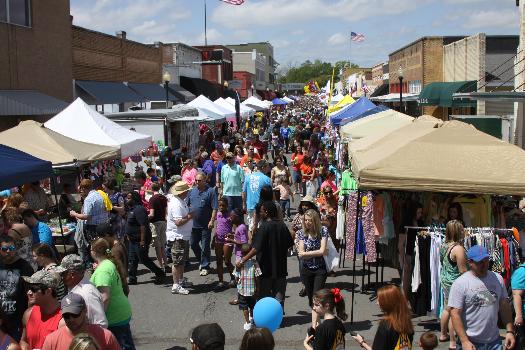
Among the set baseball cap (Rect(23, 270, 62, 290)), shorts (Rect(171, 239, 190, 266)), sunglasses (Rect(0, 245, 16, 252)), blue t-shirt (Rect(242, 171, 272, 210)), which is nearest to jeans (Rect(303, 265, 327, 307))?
shorts (Rect(171, 239, 190, 266))

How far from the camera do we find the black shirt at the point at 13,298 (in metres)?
5.66

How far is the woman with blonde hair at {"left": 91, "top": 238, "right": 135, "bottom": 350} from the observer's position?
5.89 m

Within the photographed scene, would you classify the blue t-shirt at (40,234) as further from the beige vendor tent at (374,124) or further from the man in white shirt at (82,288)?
the beige vendor tent at (374,124)

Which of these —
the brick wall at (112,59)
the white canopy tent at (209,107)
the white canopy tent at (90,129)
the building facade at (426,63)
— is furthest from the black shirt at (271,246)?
the building facade at (426,63)

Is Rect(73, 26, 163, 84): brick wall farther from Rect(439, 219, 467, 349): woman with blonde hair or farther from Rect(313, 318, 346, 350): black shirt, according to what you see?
Rect(313, 318, 346, 350): black shirt

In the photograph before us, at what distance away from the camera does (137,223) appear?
1025 centimetres

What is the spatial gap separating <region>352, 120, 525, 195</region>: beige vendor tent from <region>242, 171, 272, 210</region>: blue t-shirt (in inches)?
178

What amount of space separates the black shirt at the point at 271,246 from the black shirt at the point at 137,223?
2.72m

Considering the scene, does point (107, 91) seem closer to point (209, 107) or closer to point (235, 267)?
point (209, 107)

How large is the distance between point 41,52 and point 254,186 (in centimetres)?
1386

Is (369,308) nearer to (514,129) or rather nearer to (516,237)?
(516,237)

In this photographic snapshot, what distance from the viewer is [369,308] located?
9055mm

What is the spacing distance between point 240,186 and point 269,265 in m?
5.70

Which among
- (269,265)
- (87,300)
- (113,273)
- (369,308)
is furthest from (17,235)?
(369,308)
